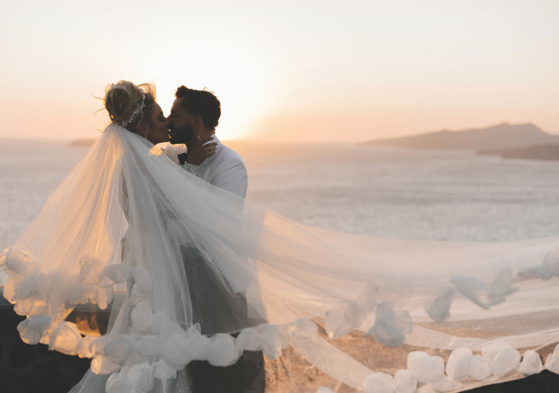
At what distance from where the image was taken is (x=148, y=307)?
1.65 meters

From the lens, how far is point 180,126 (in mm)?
2139

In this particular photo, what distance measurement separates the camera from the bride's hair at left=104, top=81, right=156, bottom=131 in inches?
76.1

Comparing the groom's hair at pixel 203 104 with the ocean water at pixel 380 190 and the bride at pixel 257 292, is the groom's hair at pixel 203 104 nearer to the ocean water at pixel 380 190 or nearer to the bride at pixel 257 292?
the bride at pixel 257 292

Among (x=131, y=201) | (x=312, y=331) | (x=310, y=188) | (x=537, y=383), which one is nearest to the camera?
(x=312, y=331)

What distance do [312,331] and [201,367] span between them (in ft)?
1.85

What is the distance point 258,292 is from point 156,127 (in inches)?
36.1

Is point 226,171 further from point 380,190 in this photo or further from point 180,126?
point 380,190

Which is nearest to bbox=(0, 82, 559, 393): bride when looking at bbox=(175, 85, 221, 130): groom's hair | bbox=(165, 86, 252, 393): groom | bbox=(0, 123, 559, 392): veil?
bbox=(0, 123, 559, 392): veil

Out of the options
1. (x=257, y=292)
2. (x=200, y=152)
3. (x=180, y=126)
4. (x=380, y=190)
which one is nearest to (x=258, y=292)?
(x=257, y=292)

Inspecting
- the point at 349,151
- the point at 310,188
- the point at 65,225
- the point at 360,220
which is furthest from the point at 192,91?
the point at 349,151

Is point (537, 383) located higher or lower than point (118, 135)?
lower

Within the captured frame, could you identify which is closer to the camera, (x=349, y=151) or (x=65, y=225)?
(x=65, y=225)

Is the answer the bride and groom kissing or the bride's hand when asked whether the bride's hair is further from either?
the bride's hand

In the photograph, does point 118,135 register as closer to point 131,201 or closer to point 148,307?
point 131,201
